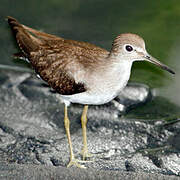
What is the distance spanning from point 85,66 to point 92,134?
1.48 m

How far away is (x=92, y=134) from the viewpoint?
7.00 m

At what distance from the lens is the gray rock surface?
18.5 ft

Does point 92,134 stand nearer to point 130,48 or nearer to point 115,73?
point 115,73

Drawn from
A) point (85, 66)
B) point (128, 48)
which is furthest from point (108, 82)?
point (128, 48)

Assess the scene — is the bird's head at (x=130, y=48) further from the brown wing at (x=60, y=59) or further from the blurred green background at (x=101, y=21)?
the blurred green background at (x=101, y=21)

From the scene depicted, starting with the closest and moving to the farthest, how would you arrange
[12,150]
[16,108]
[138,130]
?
[12,150] → [138,130] → [16,108]

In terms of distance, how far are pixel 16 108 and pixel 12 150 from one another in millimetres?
1377

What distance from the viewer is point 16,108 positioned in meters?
7.60

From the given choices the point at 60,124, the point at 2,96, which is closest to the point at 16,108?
the point at 2,96

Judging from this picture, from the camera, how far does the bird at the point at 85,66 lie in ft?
19.1

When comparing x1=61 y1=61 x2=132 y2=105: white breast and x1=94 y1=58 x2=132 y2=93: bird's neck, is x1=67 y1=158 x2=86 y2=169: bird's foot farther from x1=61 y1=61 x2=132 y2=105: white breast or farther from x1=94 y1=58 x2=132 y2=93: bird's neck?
x1=94 y1=58 x2=132 y2=93: bird's neck

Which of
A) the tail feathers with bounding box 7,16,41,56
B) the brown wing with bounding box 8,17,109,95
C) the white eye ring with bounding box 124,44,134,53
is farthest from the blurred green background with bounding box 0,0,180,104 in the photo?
the white eye ring with bounding box 124,44,134,53

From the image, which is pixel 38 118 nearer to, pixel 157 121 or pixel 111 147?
pixel 111 147

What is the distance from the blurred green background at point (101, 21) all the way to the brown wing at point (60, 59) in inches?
86.3
